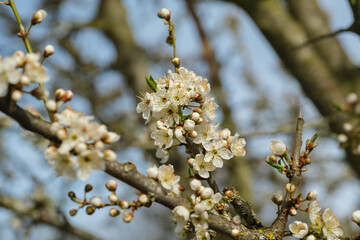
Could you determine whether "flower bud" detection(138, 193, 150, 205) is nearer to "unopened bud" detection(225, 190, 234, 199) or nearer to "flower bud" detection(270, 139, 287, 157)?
"unopened bud" detection(225, 190, 234, 199)

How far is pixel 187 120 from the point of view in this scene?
1238 millimetres

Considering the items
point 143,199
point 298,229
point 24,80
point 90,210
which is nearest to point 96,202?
point 90,210

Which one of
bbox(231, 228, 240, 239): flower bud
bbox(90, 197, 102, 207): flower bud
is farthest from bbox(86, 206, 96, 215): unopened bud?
bbox(231, 228, 240, 239): flower bud

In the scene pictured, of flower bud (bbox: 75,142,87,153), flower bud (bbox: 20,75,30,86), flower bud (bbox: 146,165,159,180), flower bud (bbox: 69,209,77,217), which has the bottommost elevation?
flower bud (bbox: 69,209,77,217)

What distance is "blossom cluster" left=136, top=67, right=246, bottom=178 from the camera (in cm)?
124

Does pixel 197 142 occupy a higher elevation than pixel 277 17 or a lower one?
lower

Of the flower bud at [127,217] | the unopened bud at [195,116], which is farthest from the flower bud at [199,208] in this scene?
the unopened bud at [195,116]

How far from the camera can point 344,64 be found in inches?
135

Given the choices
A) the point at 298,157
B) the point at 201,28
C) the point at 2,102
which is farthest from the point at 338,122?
the point at 201,28

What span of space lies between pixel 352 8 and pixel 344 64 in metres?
1.70

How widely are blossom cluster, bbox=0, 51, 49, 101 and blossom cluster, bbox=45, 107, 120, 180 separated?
0.13 m

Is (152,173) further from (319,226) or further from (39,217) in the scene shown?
(39,217)

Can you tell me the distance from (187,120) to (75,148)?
0.45 meters

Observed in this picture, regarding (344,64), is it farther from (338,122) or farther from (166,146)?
(166,146)
